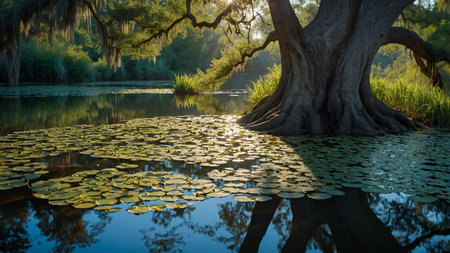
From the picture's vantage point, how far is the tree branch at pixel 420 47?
846cm

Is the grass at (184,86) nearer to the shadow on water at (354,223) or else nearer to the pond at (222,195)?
the pond at (222,195)

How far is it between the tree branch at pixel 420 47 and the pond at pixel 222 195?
3449 millimetres

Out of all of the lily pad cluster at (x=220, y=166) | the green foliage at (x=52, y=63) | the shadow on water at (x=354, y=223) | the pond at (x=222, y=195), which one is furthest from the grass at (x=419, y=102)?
the green foliage at (x=52, y=63)

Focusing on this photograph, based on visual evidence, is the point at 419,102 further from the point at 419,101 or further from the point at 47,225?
the point at 47,225

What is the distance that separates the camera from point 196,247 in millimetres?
2537

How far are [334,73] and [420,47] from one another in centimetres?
337

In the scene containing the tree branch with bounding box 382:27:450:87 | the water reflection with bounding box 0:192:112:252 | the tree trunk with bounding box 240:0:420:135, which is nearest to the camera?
the water reflection with bounding box 0:192:112:252

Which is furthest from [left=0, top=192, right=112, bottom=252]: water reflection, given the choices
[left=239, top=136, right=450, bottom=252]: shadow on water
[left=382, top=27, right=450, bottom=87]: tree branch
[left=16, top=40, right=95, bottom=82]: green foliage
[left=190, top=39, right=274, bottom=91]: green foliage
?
[left=16, top=40, right=95, bottom=82]: green foliage

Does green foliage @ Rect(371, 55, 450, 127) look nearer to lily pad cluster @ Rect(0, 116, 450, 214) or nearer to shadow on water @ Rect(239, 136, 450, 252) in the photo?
lily pad cluster @ Rect(0, 116, 450, 214)

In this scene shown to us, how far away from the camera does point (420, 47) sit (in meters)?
9.27

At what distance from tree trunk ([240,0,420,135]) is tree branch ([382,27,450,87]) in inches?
34.3

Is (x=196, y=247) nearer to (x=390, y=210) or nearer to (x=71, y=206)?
(x=71, y=206)

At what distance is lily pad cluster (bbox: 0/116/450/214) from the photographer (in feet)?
11.3

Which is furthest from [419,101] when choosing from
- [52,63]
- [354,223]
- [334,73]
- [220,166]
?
[52,63]
